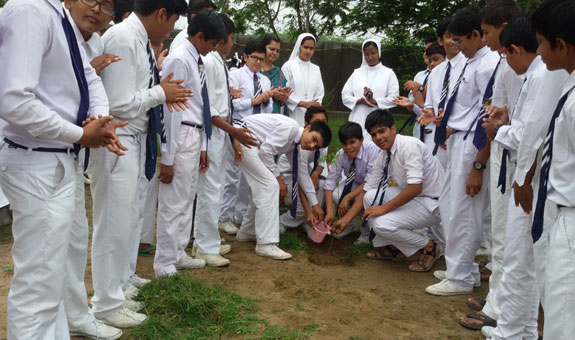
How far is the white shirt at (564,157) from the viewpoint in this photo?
2.06m

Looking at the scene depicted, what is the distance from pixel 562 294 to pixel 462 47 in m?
2.45

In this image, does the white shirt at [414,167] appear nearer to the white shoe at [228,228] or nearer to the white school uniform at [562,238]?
the white shoe at [228,228]

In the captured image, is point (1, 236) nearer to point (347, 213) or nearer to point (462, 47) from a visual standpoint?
point (347, 213)

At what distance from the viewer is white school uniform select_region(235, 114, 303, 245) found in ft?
16.2

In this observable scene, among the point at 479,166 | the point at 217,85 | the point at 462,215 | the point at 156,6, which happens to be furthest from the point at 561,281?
the point at 217,85

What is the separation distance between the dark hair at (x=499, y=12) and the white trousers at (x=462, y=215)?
81cm

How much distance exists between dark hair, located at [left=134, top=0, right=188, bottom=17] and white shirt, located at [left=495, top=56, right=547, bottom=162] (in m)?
2.09

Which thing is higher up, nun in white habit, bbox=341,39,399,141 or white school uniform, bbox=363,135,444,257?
nun in white habit, bbox=341,39,399,141

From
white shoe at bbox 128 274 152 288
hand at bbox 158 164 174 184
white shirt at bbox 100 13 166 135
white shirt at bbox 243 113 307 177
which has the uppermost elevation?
white shirt at bbox 100 13 166 135

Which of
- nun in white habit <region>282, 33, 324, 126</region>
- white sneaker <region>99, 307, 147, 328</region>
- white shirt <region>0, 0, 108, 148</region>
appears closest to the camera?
white shirt <region>0, 0, 108, 148</region>

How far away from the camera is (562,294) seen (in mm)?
2033

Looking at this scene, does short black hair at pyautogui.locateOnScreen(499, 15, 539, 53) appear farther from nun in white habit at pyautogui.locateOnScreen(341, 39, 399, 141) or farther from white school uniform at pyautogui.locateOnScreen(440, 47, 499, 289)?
nun in white habit at pyautogui.locateOnScreen(341, 39, 399, 141)

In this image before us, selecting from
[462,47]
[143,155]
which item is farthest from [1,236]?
[462,47]

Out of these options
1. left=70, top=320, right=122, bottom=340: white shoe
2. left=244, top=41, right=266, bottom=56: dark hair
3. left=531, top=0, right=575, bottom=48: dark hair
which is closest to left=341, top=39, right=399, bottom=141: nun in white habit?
left=244, top=41, right=266, bottom=56: dark hair
